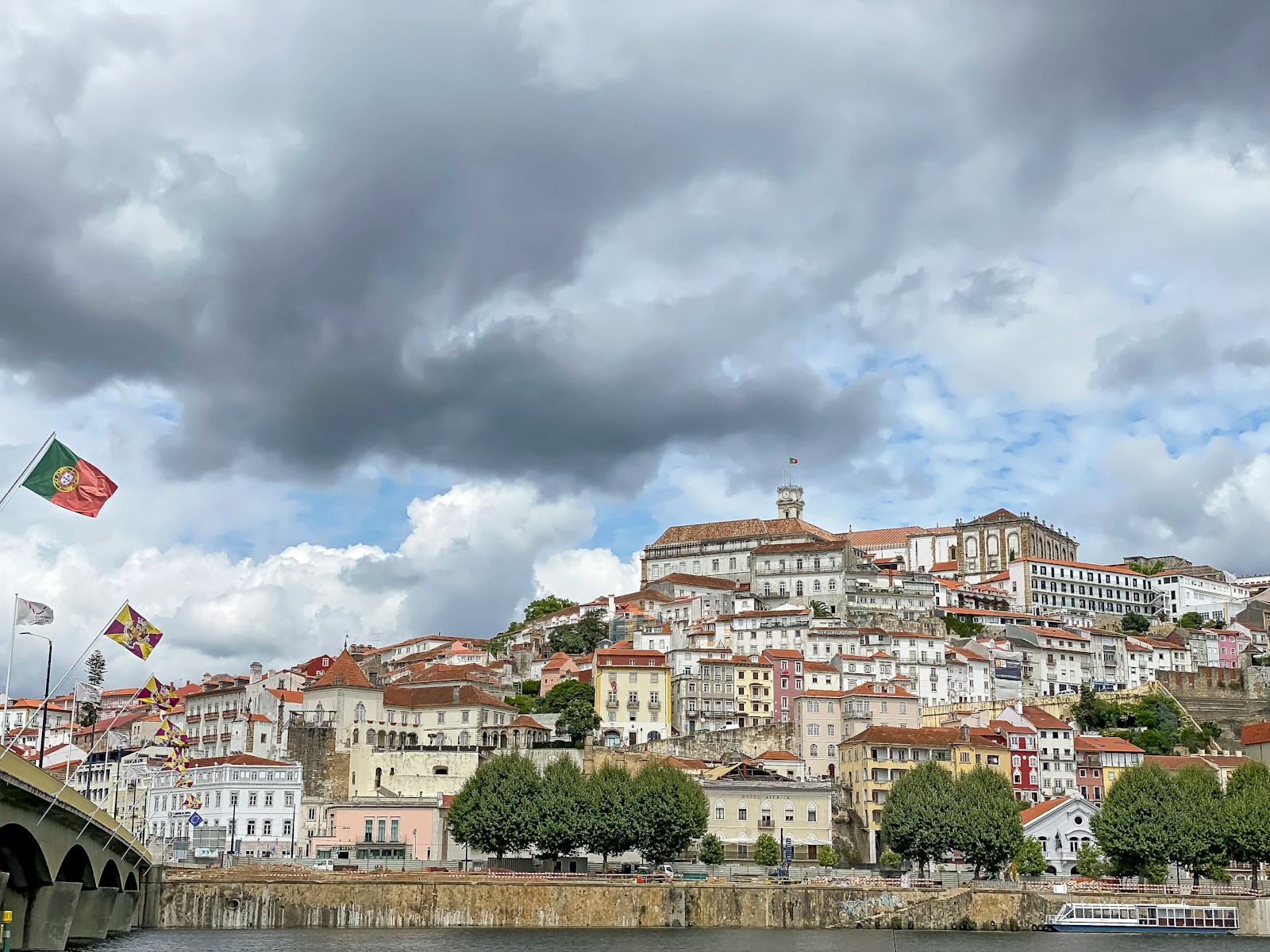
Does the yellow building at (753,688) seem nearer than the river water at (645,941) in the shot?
No

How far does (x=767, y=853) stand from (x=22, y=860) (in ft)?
146

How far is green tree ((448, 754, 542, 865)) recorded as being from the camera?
7488 cm

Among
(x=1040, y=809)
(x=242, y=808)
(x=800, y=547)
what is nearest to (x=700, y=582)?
(x=800, y=547)

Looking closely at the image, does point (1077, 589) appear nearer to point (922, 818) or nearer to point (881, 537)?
point (881, 537)

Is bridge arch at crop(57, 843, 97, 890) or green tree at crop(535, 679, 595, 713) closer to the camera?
bridge arch at crop(57, 843, 97, 890)

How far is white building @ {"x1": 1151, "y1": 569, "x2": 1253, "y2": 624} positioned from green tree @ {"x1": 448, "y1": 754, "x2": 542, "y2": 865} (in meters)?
103

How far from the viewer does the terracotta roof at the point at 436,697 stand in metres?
98.9

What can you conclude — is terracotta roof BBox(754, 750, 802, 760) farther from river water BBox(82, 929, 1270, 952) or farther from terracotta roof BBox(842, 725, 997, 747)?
river water BBox(82, 929, 1270, 952)

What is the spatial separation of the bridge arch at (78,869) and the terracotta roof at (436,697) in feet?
140

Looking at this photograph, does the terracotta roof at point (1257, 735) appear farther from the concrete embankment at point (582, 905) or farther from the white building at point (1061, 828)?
the concrete embankment at point (582, 905)

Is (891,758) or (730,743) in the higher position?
(730,743)

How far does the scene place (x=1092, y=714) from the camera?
110125 millimetres

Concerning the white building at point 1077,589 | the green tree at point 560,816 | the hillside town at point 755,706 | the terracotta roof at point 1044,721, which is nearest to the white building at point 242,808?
the hillside town at point 755,706

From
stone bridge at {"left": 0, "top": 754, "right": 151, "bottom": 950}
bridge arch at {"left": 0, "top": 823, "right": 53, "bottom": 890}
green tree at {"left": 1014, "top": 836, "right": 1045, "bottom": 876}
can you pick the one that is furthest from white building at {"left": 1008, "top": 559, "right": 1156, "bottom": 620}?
bridge arch at {"left": 0, "top": 823, "right": 53, "bottom": 890}
